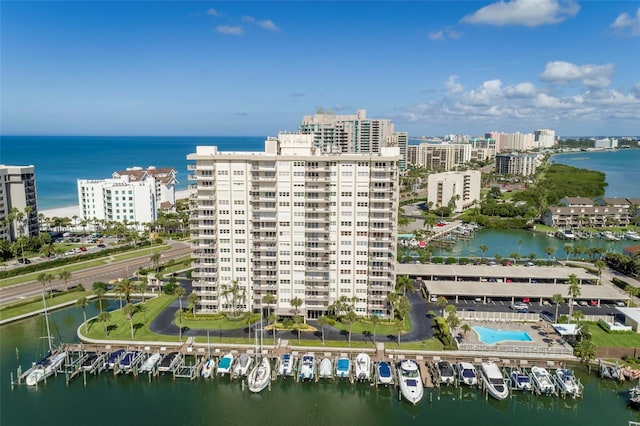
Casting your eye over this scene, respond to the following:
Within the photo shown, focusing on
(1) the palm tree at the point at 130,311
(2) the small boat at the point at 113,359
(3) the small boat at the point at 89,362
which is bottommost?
(3) the small boat at the point at 89,362

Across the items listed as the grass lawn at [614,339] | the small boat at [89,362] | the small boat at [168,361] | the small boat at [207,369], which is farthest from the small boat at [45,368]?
the grass lawn at [614,339]

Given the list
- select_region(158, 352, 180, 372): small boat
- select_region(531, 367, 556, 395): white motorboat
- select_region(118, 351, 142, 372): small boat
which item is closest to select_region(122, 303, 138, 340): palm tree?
select_region(118, 351, 142, 372): small boat

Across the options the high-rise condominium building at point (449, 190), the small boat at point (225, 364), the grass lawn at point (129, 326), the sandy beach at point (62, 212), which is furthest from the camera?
the high-rise condominium building at point (449, 190)

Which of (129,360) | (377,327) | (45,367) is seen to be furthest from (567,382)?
(45,367)

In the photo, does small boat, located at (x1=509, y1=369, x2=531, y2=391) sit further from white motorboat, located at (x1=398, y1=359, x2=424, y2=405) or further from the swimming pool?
white motorboat, located at (x1=398, y1=359, x2=424, y2=405)

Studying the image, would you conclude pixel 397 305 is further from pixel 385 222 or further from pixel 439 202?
pixel 439 202

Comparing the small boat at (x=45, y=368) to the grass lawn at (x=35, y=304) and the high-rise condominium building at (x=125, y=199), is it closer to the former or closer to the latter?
the grass lawn at (x=35, y=304)

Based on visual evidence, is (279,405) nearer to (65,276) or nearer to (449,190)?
(65,276)
